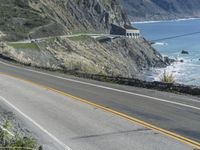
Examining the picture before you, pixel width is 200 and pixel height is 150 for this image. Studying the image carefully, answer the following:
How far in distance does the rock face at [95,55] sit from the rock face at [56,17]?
6.61m

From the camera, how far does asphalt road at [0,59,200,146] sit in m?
14.0

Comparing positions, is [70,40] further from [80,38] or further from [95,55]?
[80,38]

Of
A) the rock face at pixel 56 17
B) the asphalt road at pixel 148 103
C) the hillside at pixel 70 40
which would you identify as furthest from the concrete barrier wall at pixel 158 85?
the rock face at pixel 56 17

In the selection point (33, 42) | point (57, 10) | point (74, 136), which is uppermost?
point (57, 10)

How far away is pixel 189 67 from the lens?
10762 centimetres

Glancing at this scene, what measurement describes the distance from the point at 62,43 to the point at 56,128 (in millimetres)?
73454

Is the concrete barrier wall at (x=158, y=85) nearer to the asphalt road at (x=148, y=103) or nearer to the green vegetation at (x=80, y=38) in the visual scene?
the asphalt road at (x=148, y=103)

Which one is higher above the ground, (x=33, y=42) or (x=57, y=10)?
(x=57, y=10)

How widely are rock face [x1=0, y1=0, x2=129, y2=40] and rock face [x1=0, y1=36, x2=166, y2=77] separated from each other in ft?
21.7

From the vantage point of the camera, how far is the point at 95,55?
88812mm

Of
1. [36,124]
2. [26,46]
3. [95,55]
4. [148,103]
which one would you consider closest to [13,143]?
[36,124]

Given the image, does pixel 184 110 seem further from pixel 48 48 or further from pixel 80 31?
pixel 80 31

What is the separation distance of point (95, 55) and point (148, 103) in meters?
71.3

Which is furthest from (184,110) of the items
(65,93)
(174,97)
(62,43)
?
(62,43)
